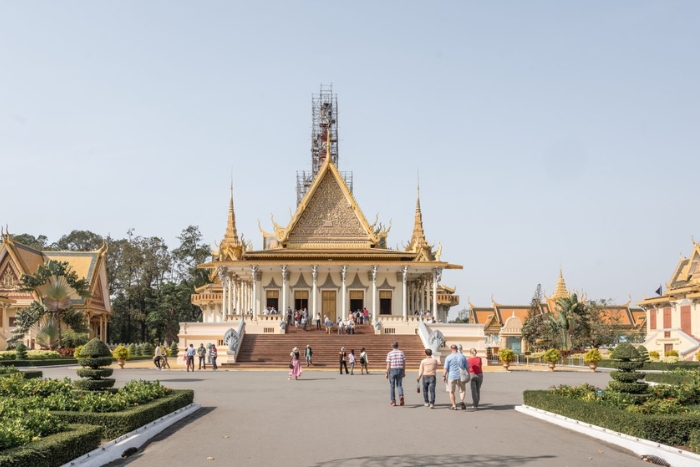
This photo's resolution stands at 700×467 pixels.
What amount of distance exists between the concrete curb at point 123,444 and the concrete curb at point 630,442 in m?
6.65

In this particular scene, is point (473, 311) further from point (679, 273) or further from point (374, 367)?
point (374, 367)

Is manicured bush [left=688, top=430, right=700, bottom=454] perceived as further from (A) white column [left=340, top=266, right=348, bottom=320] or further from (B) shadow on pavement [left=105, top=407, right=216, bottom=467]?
(A) white column [left=340, top=266, right=348, bottom=320]

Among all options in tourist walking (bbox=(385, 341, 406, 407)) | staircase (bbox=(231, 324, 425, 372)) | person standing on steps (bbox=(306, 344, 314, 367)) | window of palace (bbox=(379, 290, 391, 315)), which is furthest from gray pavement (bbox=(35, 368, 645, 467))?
window of palace (bbox=(379, 290, 391, 315))

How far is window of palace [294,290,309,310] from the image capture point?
46375 mm

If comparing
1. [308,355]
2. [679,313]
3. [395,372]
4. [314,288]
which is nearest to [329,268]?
[314,288]

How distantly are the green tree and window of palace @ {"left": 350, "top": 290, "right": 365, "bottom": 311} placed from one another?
16598mm

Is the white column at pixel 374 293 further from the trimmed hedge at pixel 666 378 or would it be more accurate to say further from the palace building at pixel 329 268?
the trimmed hedge at pixel 666 378

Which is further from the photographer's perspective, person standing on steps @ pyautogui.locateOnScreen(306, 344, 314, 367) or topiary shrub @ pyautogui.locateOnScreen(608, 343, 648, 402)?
person standing on steps @ pyautogui.locateOnScreen(306, 344, 314, 367)

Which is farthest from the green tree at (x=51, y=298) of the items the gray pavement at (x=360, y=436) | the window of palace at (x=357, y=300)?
the gray pavement at (x=360, y=436)

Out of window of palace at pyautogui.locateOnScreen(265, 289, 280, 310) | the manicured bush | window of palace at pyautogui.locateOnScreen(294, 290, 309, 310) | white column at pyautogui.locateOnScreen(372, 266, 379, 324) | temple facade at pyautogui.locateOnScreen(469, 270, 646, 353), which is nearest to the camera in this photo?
the manicured bush

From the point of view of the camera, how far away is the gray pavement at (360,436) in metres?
9.76

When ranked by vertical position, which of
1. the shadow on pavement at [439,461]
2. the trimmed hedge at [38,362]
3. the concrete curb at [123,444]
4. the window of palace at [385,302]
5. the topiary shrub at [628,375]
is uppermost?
the window of palace at [385,302]

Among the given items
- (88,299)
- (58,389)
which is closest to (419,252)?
A: (88,299)

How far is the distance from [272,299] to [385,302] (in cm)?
676
